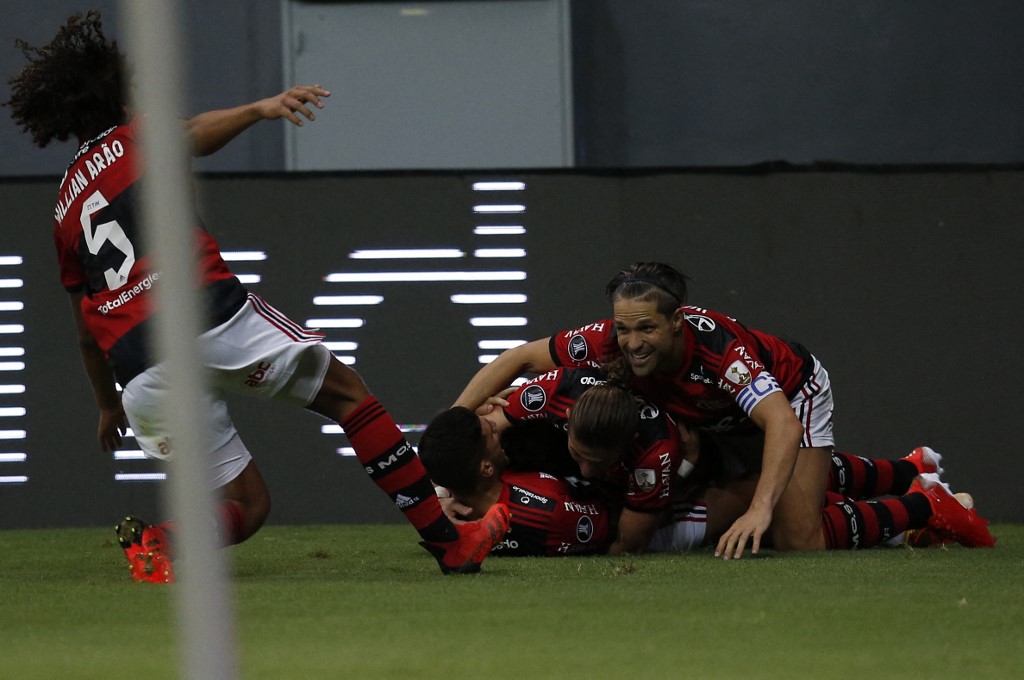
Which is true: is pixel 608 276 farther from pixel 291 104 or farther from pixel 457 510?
pixel 291 104

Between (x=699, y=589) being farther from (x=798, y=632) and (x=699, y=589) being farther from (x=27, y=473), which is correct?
(x=27, y=473)

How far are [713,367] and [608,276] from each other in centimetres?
182

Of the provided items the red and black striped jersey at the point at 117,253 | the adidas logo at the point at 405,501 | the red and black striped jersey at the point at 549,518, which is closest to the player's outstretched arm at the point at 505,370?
the red and black striped jersey at the point at 549,518

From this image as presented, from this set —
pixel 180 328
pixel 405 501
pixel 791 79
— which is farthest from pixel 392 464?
pixel 791 79

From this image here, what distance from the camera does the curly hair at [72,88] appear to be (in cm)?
346

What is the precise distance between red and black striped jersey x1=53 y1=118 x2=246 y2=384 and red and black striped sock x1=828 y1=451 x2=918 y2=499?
2.40 m

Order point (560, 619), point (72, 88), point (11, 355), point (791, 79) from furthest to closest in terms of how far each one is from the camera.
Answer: point (791, 79), point (11, 355), point (72, 88), point (560, 619)

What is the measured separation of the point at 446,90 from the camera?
7242 mm

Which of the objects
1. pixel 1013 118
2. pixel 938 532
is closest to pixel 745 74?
pixel 1013 118

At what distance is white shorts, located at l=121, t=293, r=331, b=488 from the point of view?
3283 mm

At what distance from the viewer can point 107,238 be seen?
11.1ft

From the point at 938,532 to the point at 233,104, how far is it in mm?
4697

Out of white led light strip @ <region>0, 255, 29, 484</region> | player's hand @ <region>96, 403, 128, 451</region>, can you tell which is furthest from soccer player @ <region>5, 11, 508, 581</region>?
white led light strip @ <region>0, 255, 29, 484</region>

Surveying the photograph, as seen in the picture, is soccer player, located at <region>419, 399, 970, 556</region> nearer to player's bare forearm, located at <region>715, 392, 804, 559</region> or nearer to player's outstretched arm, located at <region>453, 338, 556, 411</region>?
player's outstretched arm, located at <region>453, 338, 556, 411</region>
